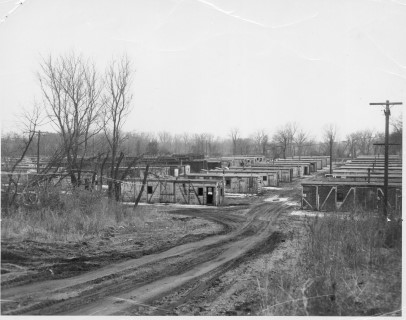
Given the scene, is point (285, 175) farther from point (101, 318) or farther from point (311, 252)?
point (101, 318)

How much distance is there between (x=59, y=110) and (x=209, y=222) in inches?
558

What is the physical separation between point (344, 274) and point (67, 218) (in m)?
11.1

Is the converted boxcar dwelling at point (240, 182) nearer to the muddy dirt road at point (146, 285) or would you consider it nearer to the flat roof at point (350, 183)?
the flat roof at point (350, 183)

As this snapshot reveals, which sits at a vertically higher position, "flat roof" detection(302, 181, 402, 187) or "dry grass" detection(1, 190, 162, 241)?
"flat roof" detection(302, 181, 402, 187)

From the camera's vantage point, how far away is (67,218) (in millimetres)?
15672

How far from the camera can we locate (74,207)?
17.3 metres

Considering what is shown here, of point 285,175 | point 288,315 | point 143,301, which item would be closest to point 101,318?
point 143,301

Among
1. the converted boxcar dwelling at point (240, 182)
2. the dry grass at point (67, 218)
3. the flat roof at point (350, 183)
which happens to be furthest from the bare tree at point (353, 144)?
the dry grass at point (67, 218)

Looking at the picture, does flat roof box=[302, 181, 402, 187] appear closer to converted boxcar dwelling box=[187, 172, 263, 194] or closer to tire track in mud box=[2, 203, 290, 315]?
converted boxcar dwelling box=[187, 172, 263, 194]

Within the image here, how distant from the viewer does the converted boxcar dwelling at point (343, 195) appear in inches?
1036

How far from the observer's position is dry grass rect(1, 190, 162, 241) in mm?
13489

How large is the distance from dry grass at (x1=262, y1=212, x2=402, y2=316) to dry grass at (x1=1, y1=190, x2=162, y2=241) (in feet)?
26.5

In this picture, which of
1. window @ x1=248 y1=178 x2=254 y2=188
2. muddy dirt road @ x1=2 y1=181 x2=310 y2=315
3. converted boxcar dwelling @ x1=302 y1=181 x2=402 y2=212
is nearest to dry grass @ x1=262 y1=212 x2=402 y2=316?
muddy dirt road @ x1=2 y1=181 x2=310 y2=315

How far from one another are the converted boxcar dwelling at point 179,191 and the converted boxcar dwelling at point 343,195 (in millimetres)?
7681
